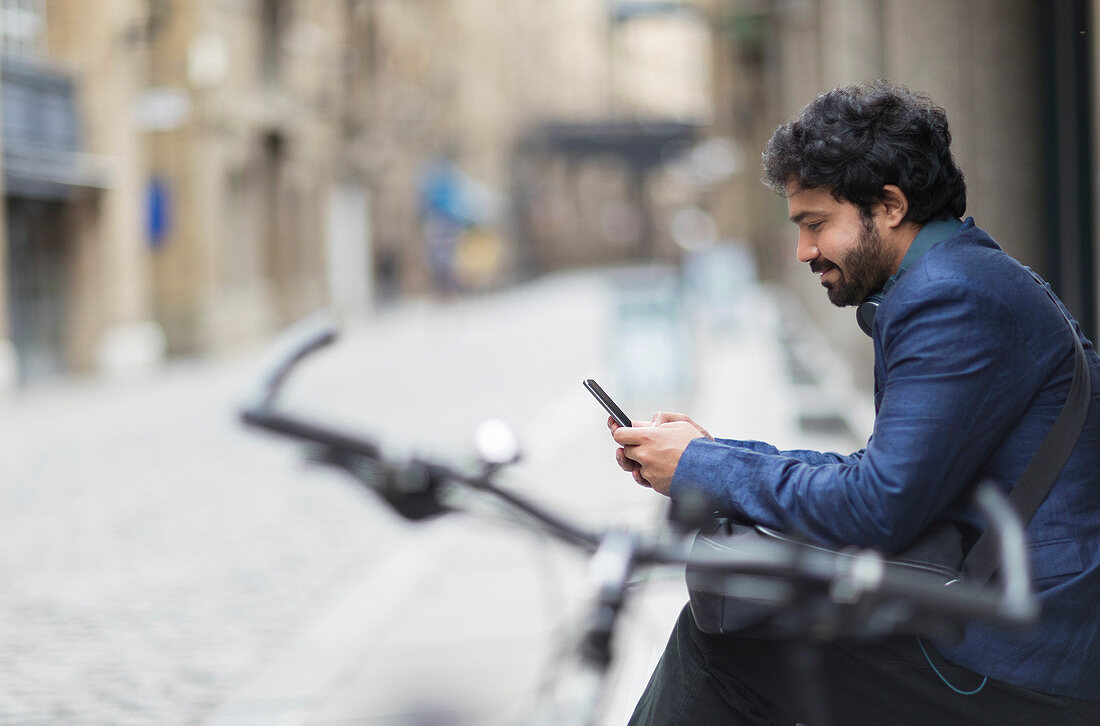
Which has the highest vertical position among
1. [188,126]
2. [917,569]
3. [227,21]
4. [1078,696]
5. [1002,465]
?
[227,21]

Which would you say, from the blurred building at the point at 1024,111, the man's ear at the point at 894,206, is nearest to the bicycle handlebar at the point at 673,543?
the man's ear at the point at 894,206

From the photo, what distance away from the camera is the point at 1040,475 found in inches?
70.6

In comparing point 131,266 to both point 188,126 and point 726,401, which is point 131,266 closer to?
Answer: point 188,126

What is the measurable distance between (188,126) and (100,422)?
1018 centimetres

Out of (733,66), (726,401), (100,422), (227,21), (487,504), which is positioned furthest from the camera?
(733,66)

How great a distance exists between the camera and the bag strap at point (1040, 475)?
1.78 m

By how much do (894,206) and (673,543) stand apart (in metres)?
0.72

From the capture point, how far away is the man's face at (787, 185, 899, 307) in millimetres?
1914

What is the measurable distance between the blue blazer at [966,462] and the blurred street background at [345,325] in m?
0.29

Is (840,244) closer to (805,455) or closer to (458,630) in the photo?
(805,455)

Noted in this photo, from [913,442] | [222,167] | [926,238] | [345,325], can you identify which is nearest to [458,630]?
[926,238]

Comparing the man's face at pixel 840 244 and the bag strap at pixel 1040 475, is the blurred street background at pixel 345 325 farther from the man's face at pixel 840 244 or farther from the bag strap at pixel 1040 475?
the man's face at pixel 840 244

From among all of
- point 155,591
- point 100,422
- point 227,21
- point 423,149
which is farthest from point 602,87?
point 155,591

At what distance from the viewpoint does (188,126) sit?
78.1ft
